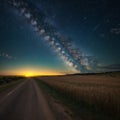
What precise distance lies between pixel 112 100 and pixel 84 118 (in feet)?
10.2

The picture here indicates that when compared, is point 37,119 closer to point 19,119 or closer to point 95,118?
point 19,119

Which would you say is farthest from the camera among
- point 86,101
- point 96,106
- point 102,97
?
point 86,101

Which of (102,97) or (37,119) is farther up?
(102,97)

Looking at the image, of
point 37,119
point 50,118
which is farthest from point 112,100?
point 37,119

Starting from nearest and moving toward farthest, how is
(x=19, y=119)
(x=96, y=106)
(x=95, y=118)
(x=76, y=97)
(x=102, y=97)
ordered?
(x=19, y=119) < (x=95, y=118) < (x=96, y=106) < (x=102, y=97) < (x=76, y=97)

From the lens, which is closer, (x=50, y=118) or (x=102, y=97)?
(x=50, y=118)

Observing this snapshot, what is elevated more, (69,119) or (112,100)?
(112,100)

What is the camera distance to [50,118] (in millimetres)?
8750

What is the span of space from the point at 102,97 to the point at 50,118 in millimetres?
5474

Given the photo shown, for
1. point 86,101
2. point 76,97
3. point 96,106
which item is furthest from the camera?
point 76,97

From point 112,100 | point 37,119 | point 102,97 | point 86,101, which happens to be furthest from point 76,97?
point 37,119

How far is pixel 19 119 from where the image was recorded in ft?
27.4

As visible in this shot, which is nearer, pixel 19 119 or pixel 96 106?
pixel 19 119

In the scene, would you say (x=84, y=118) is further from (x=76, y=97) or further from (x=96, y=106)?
(x=76, y=97)
